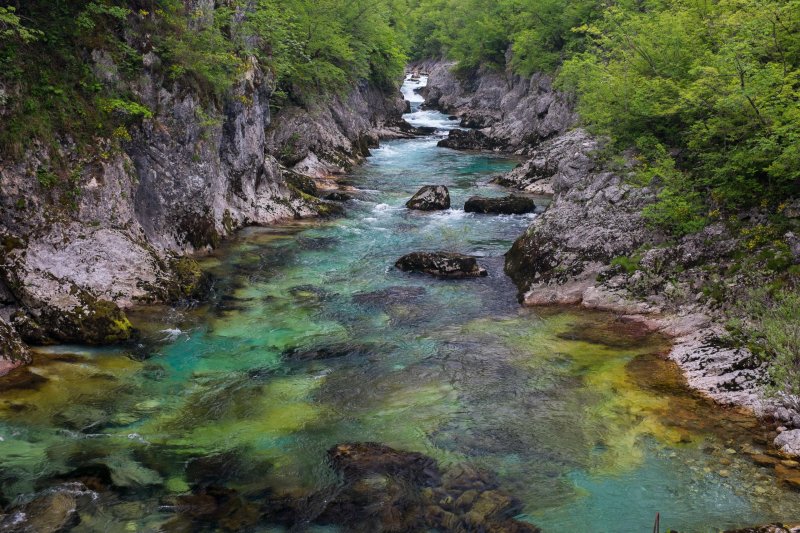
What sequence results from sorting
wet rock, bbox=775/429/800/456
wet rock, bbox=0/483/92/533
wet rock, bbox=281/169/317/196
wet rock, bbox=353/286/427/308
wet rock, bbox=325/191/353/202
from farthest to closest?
wet rock, bbox=325/191/353/202, wet rock, bbox=281/169/317/196, wet rock, bbox=353/286/427/308, wet rock, bbox=775/429/800/456, wet rock, bbox=0/483/92/533

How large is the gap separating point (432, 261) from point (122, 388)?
9.55m

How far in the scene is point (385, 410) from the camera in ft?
31.5

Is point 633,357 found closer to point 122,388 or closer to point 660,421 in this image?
point 660,421

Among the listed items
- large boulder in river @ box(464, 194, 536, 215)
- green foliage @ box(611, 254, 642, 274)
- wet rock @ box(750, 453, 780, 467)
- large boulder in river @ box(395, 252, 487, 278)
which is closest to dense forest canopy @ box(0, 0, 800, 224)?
green foliage @ box(611, 254, 642, 274)

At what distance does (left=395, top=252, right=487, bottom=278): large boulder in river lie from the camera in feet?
56.0

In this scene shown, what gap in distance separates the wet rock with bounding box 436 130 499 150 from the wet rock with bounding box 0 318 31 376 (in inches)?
1369

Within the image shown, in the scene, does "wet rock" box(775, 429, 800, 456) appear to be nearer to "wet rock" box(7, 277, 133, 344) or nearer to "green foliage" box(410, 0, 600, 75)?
"wet rock" box(7, 277, 133, 344)

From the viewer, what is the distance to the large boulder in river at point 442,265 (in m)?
17.1

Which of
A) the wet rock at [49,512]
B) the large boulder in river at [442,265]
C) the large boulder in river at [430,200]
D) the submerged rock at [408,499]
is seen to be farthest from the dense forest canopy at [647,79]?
the submerged rock at [408,499]

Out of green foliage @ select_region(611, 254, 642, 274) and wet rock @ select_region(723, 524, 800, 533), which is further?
green foliage @ select_region(611, 254, 642, 274)

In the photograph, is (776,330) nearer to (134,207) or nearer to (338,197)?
(134,207)

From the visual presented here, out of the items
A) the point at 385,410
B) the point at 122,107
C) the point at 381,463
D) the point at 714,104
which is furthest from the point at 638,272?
the point at 122,107

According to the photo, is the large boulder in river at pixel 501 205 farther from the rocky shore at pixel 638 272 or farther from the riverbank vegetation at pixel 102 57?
the riverbank vegetation at pixel 102 57

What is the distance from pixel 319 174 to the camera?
31.3 meters
